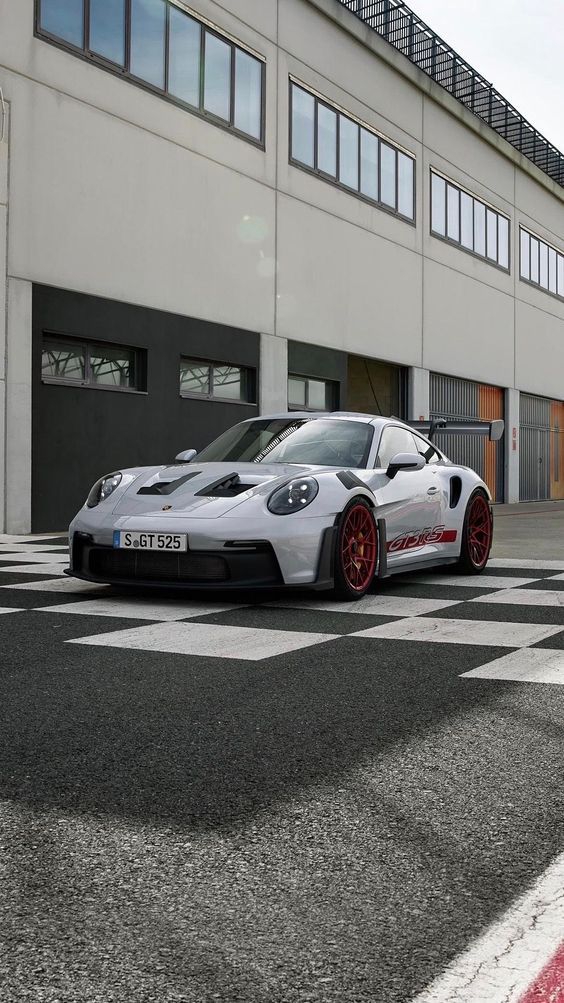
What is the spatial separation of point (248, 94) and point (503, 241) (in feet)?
39.6

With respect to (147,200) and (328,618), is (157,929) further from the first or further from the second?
(147,200)

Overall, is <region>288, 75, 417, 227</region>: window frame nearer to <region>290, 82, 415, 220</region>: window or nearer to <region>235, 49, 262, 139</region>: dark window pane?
<region>290, 82, 415, 220</region>: window

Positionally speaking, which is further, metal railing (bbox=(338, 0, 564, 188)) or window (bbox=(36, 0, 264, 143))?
metal railing (bbox=(338, 0, 564, 188))

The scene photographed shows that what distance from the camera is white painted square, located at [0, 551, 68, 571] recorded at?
28.5 ft

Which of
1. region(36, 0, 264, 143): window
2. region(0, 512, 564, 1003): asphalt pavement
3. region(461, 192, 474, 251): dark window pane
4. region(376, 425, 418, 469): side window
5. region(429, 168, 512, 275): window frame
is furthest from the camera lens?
region(461, 192, 474, 251): dark window pane

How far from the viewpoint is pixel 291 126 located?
58.6ft

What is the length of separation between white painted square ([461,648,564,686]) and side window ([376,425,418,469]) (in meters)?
2.77

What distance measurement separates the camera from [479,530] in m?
8.24

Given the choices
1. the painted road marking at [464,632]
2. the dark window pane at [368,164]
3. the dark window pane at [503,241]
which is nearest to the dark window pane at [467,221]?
the dark window pane at [503,241]

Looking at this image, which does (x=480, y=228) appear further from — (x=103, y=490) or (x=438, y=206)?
(x=103, y=490)

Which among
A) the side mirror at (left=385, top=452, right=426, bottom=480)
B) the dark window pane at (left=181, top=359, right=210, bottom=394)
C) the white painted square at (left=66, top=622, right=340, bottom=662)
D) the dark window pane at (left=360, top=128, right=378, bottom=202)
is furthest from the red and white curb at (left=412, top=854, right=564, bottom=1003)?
the dark window pane at (left=360, top=128, right=378, bottom=202)

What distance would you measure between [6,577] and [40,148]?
23.7 ft

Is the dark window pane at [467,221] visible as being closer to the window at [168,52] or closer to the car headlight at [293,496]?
the window at [168,52]

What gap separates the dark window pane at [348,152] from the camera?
63.8 ft
